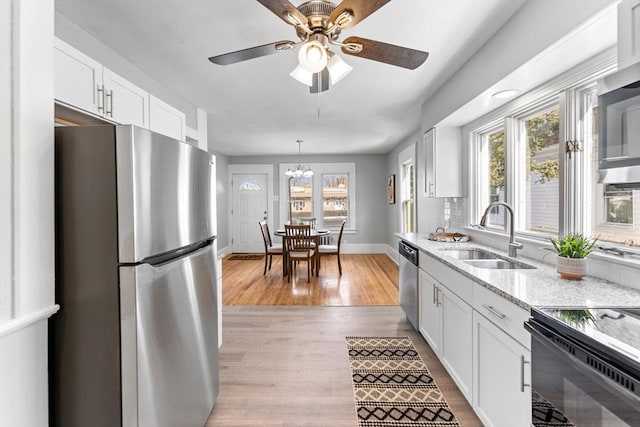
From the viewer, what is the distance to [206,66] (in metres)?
2.45

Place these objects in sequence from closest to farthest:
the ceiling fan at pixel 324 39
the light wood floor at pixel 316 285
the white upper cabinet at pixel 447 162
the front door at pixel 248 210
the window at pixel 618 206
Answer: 1. the ceiling fan at pixel 324 39
2. the window at pixel 618 206
3. the white upper cabinet at pixel 447 162
4. the light wood floor at pixel 316 285
5. the front door at pixel 248 210

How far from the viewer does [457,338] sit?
1.84 meters

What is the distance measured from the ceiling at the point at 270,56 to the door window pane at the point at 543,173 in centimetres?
75

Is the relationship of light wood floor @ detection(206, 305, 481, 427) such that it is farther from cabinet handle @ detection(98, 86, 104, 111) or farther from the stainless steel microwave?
cabinet handle @ detection(98, 86, 104, 111)

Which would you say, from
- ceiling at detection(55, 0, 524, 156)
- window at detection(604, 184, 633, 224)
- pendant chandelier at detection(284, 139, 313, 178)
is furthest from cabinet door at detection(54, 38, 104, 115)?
pendant chandelier at detection(284, 139, 313, 178)

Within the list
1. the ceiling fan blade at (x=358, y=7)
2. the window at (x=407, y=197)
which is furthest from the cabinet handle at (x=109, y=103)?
the window at (x=407, y=197)

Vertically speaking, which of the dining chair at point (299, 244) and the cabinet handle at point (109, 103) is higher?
the cabinet handle at point (109, 103)

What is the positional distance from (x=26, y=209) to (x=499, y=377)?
1941 mm

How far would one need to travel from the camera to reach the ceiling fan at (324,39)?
1283mm

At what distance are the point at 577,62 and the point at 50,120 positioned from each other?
2521 millimetres

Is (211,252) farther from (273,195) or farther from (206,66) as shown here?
(273,195)

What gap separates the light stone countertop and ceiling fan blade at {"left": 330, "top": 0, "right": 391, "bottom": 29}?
1319 mm

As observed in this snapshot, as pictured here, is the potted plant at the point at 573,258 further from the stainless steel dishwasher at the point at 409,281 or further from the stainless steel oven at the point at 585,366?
the stainless steel dishwasher at the point at 409,281

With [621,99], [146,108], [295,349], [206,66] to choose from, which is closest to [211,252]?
[146,108]
